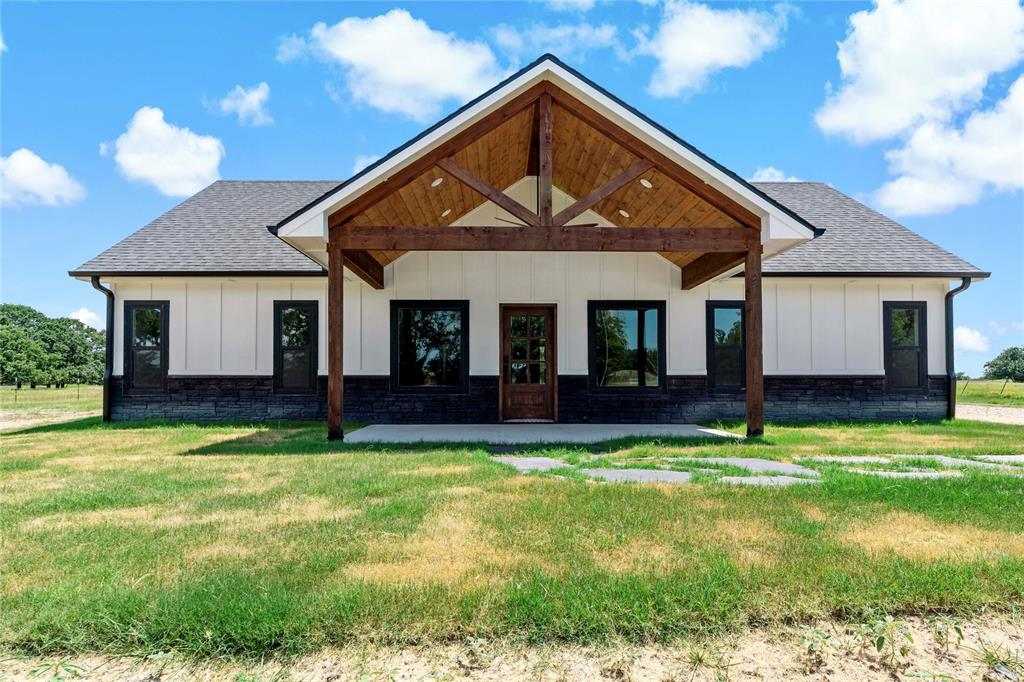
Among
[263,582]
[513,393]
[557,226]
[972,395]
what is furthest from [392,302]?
[972,395]

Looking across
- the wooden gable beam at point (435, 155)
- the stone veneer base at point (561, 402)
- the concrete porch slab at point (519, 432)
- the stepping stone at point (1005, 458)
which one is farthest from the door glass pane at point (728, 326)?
the wooden gable beam at point (435, 155)

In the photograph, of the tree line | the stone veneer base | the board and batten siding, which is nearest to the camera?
the stone veneer base

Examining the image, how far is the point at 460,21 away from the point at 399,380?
19.7 feet

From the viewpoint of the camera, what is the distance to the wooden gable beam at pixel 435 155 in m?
7.76

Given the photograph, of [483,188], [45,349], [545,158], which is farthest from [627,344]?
[45,349]

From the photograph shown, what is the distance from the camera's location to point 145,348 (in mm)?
11391

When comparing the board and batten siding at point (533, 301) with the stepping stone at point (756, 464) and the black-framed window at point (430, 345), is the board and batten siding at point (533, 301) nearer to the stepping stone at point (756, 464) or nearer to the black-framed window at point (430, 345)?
the black-framed window at point (430, 345)

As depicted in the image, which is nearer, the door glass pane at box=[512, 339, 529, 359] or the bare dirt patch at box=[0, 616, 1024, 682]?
the bare dirt patch at box=[0, 616, 1024, 682]

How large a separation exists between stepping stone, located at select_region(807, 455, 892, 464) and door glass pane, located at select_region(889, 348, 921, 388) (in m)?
5.44

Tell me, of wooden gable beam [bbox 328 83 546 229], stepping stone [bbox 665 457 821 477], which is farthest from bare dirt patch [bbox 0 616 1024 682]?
A: wooden gable beam [bbox 328 83 546 229]

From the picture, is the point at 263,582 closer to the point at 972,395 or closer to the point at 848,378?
the point at 848,378

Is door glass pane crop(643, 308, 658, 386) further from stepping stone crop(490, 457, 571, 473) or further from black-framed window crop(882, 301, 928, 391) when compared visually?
stepping stone crop(490, 457, 571, 473)

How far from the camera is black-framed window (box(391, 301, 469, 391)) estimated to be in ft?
36.4

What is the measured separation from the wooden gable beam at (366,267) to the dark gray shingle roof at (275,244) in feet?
3.73
